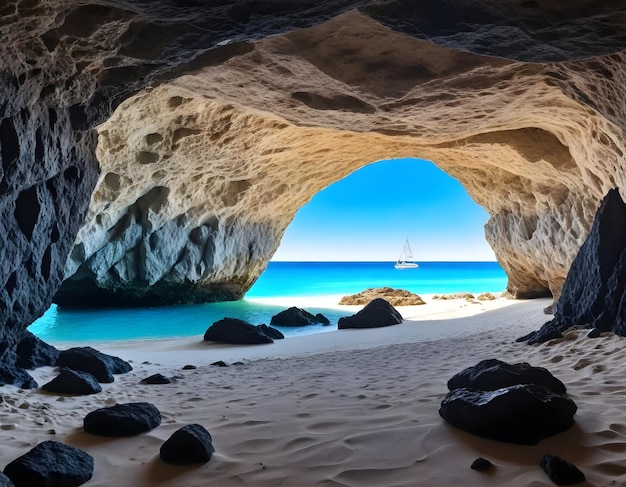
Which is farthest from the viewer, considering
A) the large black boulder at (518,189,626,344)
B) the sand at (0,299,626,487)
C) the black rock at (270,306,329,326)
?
the black rock at (270,306,329,326)

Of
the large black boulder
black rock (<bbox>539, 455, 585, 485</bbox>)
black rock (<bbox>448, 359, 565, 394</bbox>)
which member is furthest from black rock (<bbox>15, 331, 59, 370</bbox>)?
the large black boulder

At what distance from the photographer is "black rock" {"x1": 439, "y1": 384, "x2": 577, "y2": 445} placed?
3117 millimetres

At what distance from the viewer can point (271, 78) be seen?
640 centimetres

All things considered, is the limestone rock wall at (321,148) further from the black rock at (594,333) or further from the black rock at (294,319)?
the black rock at (294,319)

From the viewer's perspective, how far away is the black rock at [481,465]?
2.75 m

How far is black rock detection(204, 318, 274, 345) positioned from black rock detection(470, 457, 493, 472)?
7797 millimetres

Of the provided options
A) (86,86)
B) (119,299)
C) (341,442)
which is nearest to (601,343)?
(341,442)

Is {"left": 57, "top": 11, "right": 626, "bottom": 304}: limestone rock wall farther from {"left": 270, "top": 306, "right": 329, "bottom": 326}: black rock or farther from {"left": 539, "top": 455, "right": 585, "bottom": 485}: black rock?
{"left": 270, "top": 306, "right": 329, "bottom": 326}: black rock

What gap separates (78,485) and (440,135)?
7.49 m

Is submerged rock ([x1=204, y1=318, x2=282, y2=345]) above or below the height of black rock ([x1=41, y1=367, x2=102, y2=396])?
below

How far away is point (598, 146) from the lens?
7.06m

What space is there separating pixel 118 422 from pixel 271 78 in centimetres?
453

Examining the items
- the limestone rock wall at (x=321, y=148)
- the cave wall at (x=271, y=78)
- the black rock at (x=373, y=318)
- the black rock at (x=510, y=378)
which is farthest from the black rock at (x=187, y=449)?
the black rock at (x=373, y=318)

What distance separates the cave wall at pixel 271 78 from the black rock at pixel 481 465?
267 centimetres
